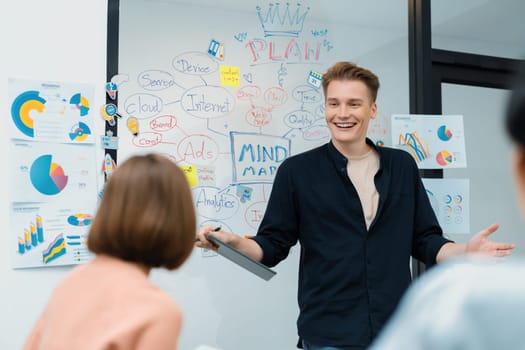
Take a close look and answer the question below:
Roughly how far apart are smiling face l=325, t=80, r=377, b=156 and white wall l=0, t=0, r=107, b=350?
2.94 ft

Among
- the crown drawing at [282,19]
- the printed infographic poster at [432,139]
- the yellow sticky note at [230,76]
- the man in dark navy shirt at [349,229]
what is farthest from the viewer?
the printed infographic poster at [432,139]

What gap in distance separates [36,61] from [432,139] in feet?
5.84

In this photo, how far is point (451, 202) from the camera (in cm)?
269

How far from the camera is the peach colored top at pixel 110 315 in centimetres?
94

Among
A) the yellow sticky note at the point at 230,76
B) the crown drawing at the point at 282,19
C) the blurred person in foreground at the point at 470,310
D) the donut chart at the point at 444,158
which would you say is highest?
the crown drawing at the point at 282,19

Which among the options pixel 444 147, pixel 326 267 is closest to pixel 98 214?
pixel 326 267

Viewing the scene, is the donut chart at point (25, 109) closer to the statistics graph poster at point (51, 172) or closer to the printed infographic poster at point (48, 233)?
the statistics graph poster at point (51, 172)

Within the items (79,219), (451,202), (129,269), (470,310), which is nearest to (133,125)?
(79,219)

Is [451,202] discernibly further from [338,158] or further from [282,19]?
[282,19]

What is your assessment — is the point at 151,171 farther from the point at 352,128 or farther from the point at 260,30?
the point at 260,30

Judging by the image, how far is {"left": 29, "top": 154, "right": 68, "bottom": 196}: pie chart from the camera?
2.07 m

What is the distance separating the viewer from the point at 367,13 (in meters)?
2.75

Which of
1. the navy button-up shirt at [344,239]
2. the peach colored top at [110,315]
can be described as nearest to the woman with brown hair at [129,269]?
the peach colored top at [110,315]

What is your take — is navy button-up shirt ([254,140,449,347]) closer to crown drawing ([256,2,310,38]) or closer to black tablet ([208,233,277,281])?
black tablet ([208,233,277,281])
